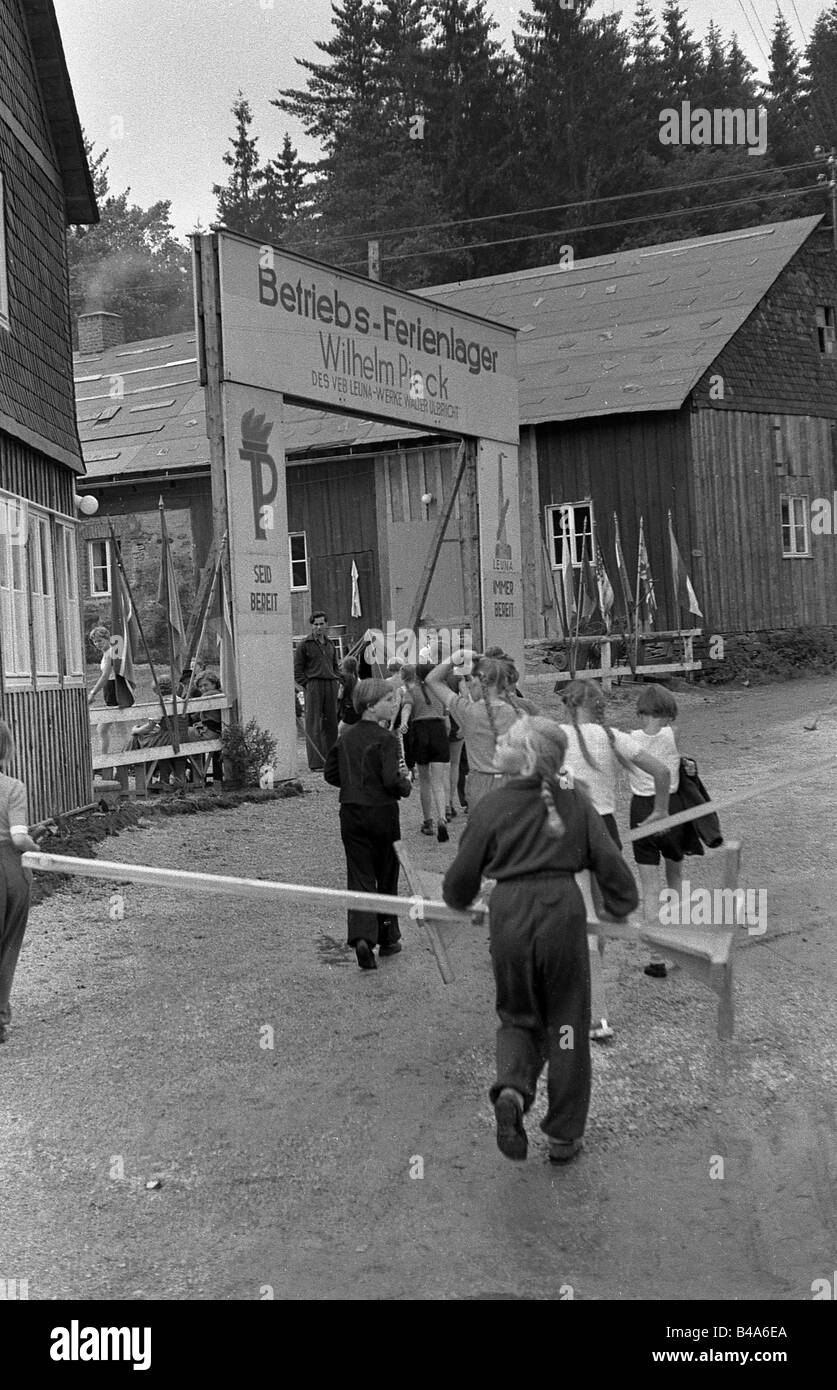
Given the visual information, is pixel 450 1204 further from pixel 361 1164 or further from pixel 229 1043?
pixel 229 1043

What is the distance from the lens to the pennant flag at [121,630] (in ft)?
51.8

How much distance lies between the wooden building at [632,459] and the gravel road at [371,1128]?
761 inches

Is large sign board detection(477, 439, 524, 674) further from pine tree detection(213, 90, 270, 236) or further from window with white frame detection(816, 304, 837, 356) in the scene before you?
pine tree detection(213, 90, 270, 236)

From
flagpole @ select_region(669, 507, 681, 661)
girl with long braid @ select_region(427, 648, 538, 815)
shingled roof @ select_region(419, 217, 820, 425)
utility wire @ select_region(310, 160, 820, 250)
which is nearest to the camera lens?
girl with long braid @ select_region(427, 648, 538, 815)

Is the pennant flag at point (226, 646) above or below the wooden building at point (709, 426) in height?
below

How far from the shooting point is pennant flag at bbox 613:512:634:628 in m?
26.9

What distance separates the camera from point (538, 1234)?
5.08 m

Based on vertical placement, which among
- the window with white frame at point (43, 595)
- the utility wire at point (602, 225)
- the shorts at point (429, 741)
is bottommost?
the shorts at point (429, 741)

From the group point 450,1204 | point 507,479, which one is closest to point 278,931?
point 450,1204

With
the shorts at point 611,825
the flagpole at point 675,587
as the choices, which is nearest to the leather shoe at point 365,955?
the shorts at point 611,825

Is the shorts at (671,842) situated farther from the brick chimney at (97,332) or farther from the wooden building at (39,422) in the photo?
the brick chimney at (97,332)

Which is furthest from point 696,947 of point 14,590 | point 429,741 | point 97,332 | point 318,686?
point 97,332

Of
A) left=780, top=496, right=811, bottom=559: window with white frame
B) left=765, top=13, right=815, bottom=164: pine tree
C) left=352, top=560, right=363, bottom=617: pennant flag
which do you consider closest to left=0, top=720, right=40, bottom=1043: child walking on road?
left=352, top=560, right=363, bottom=617: pennant flag

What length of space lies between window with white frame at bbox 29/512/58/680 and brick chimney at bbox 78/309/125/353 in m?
29.6
